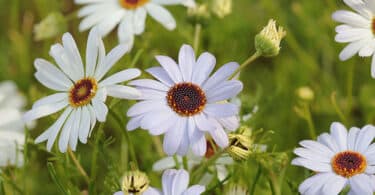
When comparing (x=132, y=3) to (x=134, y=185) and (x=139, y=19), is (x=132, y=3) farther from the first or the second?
(x=134, y=185)

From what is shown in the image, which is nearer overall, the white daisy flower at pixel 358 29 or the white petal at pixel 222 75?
the white petal at pixel 222 75

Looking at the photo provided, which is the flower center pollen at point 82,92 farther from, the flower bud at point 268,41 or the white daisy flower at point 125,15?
the flower bud at point 268,41

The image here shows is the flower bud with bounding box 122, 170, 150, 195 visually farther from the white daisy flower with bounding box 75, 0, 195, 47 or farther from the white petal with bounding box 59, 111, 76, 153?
the white daisy flower with bounding box 75, 0, 195, 47

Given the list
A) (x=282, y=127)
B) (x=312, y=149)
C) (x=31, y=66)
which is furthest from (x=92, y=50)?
(x=31, y=66)

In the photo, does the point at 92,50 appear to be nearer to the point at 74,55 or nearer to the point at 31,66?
the point at 74,55

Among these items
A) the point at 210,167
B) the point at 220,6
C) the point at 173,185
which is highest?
the point at 220,6

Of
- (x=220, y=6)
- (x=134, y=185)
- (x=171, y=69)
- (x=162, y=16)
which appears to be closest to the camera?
(x=134, y=185)

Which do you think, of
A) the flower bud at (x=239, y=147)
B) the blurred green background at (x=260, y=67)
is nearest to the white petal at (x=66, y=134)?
the flower bud at (x=239, y=147)

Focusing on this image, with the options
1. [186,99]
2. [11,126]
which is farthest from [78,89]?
[11,126]
